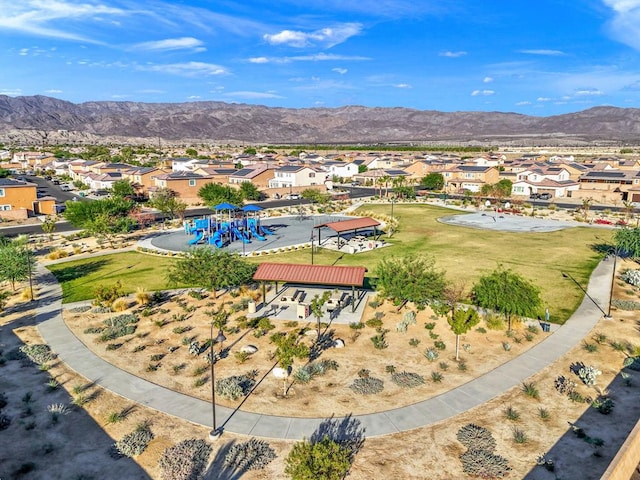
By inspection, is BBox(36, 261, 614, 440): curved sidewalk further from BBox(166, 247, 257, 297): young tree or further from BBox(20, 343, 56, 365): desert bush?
BBox(166, 247, 257, 297): young tree

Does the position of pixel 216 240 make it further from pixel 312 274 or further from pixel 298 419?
pixel 298 419

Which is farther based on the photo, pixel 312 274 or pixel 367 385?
pixel 312 274

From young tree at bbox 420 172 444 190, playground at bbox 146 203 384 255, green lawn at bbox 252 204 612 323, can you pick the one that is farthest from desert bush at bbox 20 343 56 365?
young tree at bbox 420 172 444 190

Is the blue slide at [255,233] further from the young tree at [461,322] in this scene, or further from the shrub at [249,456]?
the shrub at [249,456]

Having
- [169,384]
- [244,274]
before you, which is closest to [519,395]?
[169,384]

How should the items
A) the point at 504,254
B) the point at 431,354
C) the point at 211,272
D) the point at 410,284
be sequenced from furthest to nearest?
the point at 504,254 → the point at 211,272 → the point at 410,284 → the point at 431,354

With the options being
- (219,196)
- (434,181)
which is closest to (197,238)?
(219,196)

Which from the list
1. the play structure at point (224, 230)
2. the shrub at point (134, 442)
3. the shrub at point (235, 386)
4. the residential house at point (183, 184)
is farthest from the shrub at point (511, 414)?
the residential house at point (183, 184)
